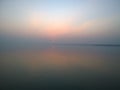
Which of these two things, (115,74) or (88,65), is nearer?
(115,74)

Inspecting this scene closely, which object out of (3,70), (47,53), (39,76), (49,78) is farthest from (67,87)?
(47,53)

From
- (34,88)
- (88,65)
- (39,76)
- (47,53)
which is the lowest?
(34,88)

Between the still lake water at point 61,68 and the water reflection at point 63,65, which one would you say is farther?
the water reflection at point 63,65

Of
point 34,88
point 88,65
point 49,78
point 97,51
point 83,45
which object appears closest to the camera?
point 34,88

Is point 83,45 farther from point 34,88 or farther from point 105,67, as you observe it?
point 34,88

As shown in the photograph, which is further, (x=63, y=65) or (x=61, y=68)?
(x=63, y=65)

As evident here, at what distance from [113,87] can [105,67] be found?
1.79 ft

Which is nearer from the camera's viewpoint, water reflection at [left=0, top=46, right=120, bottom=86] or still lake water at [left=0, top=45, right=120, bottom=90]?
still lake water at [left=0, top=45, right=120, bottom=90]

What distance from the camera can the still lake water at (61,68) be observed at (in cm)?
168

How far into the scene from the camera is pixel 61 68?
2137 millimetres

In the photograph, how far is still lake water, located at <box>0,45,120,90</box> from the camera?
1.68 metres

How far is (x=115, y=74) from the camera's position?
6.32 feet

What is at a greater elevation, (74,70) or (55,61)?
(55,61)

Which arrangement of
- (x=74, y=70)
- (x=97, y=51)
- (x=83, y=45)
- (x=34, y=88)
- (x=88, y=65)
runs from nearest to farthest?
(x=34, y=88)
(x=74, y=70)
(x=88, y=65)
(x=83, y=45)
(x=97, y=51)
